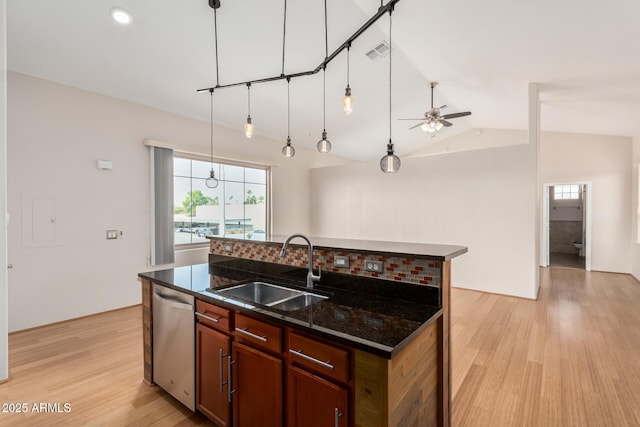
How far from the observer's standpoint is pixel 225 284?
213cm

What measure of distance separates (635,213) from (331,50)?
685 centimetres

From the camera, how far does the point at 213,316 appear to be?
1.80m

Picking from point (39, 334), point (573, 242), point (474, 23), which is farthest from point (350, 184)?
point (573, 242)

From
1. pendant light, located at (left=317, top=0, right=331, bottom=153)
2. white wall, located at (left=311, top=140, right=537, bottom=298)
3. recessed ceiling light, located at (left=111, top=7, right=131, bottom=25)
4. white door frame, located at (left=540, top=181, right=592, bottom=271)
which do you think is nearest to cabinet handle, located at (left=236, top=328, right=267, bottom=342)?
pendant light, located at (left=317, top=0, right=331, bottom=153)

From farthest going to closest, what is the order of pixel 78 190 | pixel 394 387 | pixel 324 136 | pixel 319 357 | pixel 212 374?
pixel 78 190 → pixel 324 136 → pixel 212 374 → pixel 319 357 → pixel 394 387

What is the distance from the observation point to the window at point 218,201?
484 centimetres

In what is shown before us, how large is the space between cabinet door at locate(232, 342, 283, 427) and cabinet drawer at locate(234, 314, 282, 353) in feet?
0.16

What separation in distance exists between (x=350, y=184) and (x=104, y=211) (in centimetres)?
455

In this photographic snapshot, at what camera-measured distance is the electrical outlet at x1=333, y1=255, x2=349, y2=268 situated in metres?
1.91

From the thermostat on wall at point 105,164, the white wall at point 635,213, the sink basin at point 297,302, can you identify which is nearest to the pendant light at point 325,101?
Result: the sink basin at point 297,302

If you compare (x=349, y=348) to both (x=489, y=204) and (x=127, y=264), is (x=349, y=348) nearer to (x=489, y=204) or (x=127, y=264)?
(x=127, y=264)

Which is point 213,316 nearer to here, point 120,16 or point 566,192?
point 120,16

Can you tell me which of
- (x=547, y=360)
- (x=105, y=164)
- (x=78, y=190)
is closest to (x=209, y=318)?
(x=547, y=360)

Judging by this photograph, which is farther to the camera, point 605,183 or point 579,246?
point 579,246
